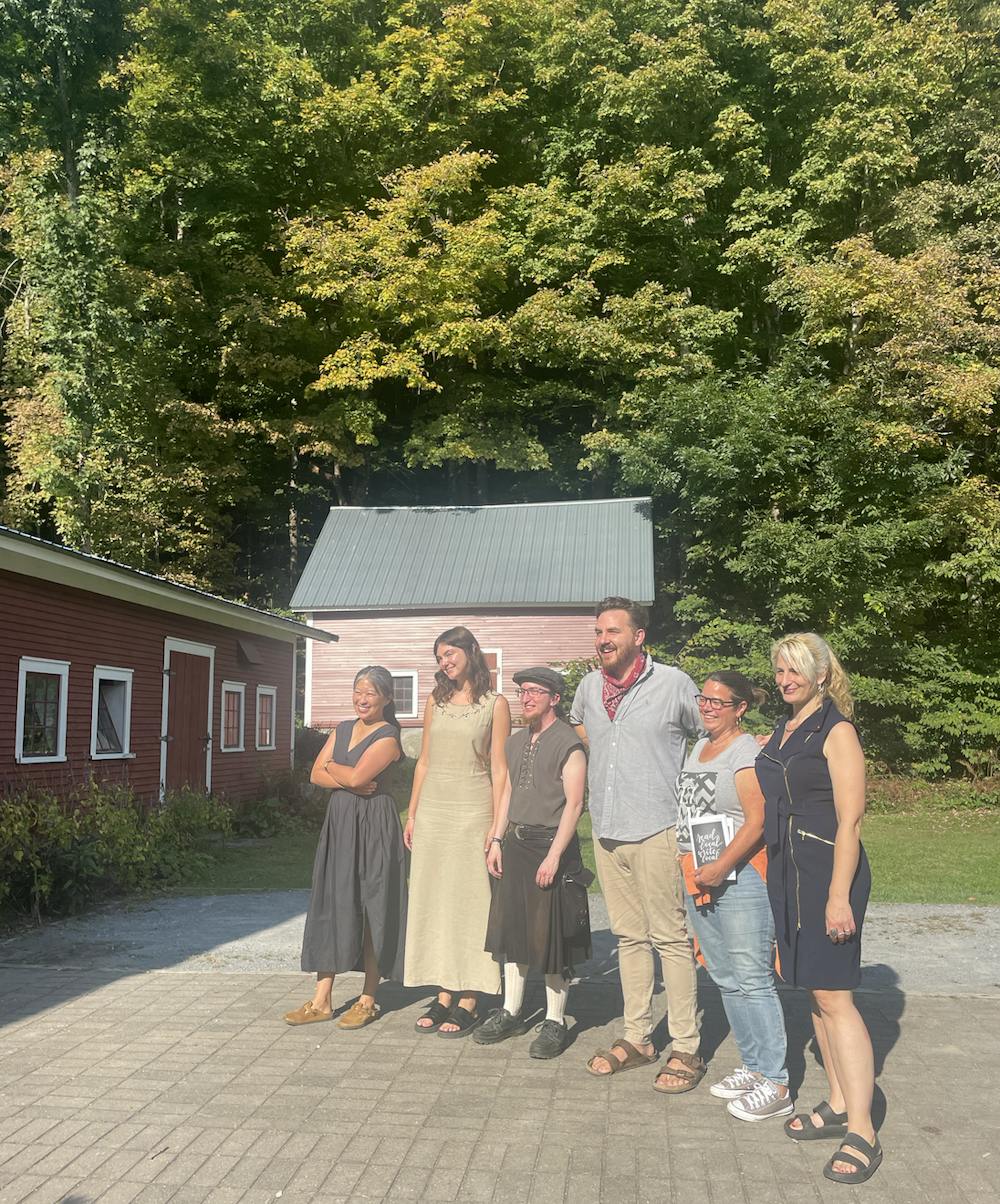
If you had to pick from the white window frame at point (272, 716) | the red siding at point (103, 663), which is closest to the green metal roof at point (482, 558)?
the white window frame at point (272, 716)

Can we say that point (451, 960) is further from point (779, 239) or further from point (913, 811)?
point (779, 239)

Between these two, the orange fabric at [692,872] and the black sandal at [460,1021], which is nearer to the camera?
the orange fabric at [692,872]

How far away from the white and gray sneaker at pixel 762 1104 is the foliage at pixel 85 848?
6436mm

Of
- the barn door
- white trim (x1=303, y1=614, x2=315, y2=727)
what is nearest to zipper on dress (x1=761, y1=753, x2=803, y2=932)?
the barn door

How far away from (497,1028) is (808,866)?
2212mm

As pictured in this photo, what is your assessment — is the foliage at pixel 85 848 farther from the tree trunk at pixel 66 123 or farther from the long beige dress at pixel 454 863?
the tree trunk at pixel 66 123

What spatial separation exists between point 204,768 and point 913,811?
1306 centimetres

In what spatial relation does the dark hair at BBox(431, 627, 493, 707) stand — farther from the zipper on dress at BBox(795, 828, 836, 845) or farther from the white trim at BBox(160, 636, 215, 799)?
the white trim at BBox(160, 636, 215, 799)

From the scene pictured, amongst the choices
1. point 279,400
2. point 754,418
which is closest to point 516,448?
point 279,400

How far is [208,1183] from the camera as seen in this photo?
3.99 meters

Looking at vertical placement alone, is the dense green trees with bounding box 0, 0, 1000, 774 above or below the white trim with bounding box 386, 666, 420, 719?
above

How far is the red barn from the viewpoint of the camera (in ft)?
41.7

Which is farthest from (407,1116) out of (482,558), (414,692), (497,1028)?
(482,558)

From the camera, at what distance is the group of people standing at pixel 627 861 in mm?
4387
